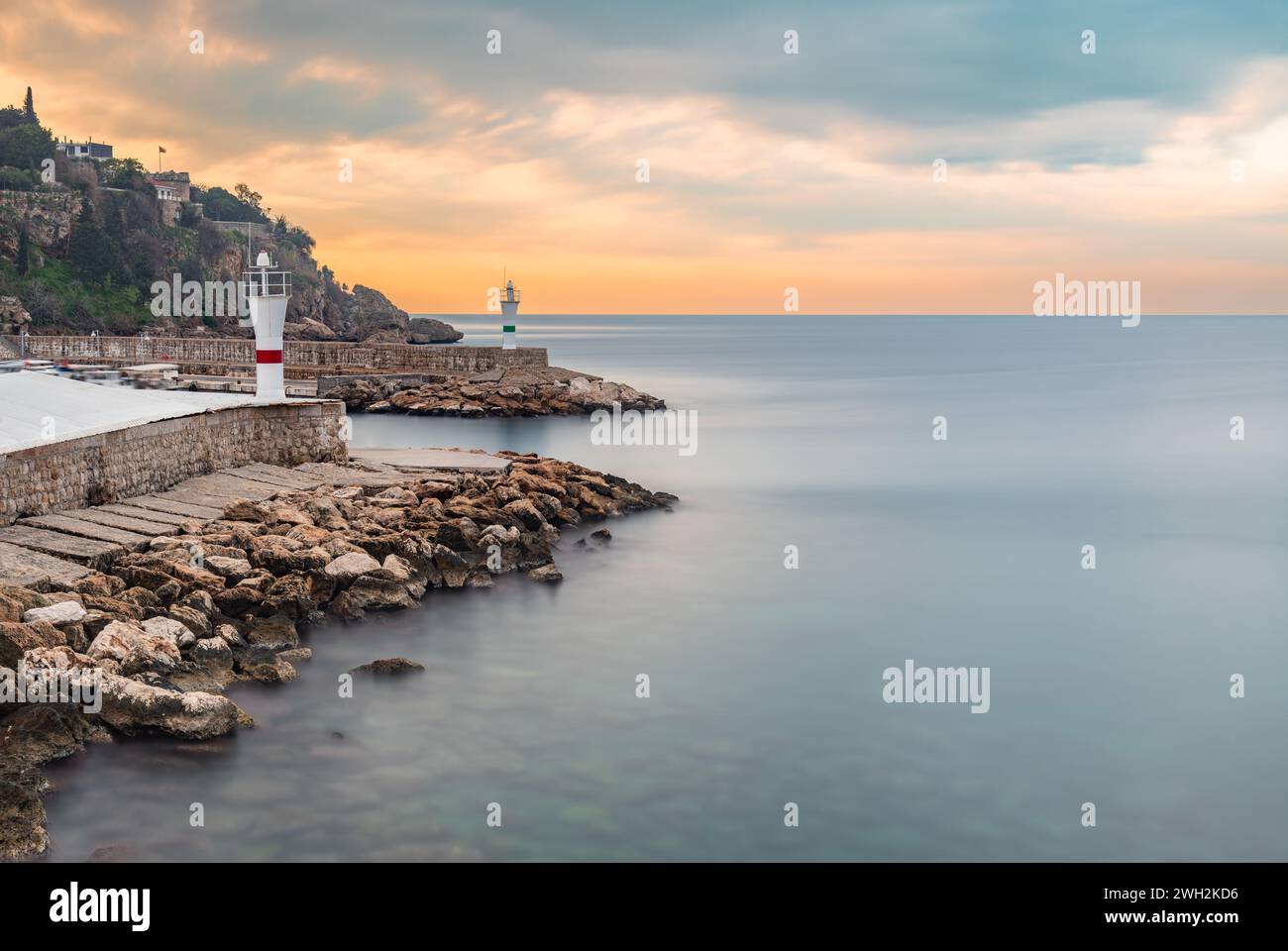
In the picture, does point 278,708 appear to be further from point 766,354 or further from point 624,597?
point 766,354

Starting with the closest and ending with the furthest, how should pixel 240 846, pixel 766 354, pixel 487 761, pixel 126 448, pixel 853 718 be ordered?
pixel 240 846, pixel 487 761, pixel 853 718, pixel 126 448, pixel 766 354

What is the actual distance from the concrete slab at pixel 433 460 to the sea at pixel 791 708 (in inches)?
104

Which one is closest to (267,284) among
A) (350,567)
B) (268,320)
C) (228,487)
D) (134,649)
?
(268,320)

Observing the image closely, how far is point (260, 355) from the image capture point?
18.3 metres

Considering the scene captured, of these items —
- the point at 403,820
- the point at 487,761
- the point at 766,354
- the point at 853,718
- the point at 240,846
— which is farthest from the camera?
the point at 766,354

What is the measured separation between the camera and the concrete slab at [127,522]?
12.0 m

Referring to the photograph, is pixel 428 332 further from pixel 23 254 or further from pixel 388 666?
pixel 388 666

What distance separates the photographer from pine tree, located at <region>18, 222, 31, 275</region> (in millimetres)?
70525

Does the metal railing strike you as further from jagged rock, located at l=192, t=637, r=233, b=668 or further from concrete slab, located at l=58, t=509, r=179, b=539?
jagged rock, located at l=192, t=637, r=233, b=668

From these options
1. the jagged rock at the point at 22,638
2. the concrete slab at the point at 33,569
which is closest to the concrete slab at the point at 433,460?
the concrete slab at the point at 33,569

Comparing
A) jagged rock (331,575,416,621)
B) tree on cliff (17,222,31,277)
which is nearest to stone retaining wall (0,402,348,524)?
jagged rock (331,575,416,621)
